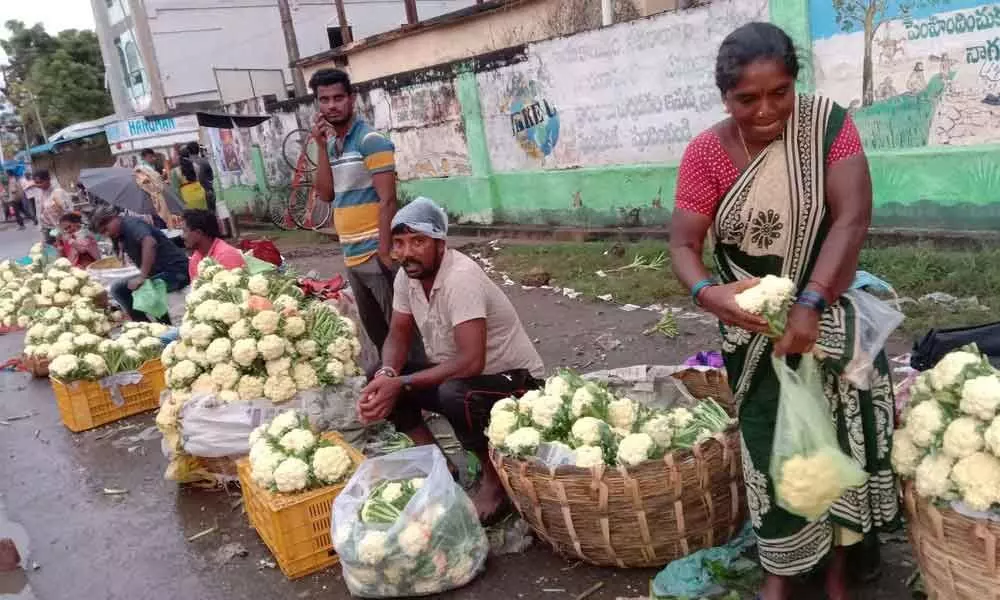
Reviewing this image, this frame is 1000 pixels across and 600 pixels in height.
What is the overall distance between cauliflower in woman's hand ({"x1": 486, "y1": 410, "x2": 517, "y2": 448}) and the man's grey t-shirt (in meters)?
5.00

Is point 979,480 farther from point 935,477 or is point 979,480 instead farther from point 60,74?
point 60,74

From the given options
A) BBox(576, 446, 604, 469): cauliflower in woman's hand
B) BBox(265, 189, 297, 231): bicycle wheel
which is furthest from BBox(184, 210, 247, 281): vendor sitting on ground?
BBox(265, 189, 297, 231): bicycle wheel

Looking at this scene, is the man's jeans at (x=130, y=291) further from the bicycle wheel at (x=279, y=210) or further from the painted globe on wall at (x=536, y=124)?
the bicycle wheel at (x=279, y=210)

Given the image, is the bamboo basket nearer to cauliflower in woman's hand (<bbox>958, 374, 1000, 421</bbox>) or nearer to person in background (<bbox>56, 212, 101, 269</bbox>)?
cauliflower in woman's hand (<bbox>958, 374, 1000, 421</bbox>)

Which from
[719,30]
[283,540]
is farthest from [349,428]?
[719,30]

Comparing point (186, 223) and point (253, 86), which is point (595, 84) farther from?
point (253, 86)

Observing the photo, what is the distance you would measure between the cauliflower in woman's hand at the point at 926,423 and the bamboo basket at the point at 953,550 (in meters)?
0.13

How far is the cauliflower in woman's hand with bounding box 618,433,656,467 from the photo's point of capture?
2.67m

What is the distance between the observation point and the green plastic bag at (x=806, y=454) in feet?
6.83

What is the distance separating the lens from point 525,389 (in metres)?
3.48

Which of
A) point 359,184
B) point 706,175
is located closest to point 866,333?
point 706,175

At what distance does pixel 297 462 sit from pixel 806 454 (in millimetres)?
2042

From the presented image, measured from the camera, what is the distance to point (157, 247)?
693 centimetres

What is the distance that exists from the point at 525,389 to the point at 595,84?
6369 mm
